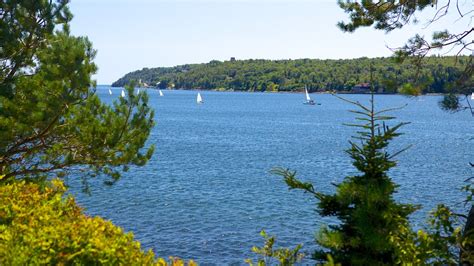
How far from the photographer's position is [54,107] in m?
11.9

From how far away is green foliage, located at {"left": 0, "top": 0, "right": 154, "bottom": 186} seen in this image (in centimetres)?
1173

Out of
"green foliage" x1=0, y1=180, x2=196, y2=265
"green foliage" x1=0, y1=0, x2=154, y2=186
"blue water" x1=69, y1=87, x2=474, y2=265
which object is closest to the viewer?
"green foliage" x1=0, y1=180, x2=196, y2=265

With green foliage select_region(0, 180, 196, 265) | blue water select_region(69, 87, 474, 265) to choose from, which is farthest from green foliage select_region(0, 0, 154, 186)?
blue water select_region(69, 87, 474, 265)

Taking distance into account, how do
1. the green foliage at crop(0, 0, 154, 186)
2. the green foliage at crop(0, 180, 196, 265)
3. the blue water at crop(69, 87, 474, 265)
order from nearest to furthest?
1. the green foliage at crop(0, 180, 196, 265)
2. the green foliage at crop(0, 0, 154, 186)
3. the blue water at crop(69, 87, 474, 265)

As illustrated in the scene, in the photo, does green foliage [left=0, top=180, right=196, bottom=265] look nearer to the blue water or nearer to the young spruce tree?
the young spruce tree

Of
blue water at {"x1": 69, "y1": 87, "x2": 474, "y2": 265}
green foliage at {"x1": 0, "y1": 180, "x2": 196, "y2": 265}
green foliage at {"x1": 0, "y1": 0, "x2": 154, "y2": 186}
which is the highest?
green foliage at {"x1": 0, "y1": 0, "x2": 154, "y2": 186}

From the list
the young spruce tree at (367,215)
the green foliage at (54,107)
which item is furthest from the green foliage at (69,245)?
the green foliage at (54,107)

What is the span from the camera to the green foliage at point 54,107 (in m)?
11.7

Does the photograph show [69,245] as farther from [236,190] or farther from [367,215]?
[236,190]

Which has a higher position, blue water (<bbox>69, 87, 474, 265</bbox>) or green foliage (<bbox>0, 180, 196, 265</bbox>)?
green foliage (<bbox>0, 180, 196, 265</bbox>)

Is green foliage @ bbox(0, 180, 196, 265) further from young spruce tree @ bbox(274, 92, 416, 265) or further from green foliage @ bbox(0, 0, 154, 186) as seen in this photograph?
green foliage @ bbox(0, 0, 154, 186)

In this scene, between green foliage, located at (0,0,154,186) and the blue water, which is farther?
the blue water

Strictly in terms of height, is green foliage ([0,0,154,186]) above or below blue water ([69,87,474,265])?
above

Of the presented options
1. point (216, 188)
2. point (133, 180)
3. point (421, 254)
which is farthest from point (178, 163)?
point (421, 254)
